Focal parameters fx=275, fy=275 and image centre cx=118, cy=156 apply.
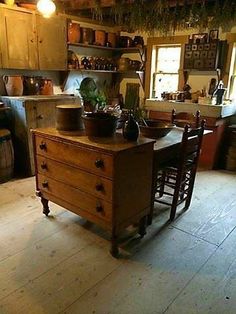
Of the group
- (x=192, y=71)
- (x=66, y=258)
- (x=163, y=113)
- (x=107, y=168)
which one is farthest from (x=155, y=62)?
(x=66, y=258)

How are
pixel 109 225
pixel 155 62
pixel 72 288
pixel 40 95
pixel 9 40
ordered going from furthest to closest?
pixel 155 62 < pixel 40 95 < pixel 9 40 < pixel 109 225 < pixel 72 288

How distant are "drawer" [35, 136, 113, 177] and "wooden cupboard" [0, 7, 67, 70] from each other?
1724mm

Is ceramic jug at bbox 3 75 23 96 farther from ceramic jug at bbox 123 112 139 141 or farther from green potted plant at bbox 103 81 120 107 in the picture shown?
ceramic jug at bbox 123 112 139 141

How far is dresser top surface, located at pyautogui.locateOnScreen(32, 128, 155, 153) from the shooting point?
191cm

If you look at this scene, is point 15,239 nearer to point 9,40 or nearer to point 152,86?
point 9,40

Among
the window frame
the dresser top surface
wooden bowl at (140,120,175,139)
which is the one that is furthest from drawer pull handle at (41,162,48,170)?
the window frame

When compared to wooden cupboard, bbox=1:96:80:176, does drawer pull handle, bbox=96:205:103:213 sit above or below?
below

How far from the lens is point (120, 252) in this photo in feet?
7.18

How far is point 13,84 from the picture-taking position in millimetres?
3664

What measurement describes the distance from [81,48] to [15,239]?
3476 mm

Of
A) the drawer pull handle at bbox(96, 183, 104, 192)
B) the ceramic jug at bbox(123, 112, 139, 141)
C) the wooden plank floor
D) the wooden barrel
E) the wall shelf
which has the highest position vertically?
the wall shelf

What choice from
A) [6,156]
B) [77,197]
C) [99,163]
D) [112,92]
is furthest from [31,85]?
[99,163]

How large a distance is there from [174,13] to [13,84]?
7.81ft

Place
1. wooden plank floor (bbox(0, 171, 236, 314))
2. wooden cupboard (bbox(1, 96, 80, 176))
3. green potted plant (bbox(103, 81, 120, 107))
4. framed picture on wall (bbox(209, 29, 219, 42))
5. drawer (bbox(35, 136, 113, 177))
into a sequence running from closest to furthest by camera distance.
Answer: wooden plank floor (bbox(0, 171, 236, 314)) → drawer (bbox(35, 136, 113, 177)) → wooden cupboard (bbox(1, 96, 80, 176)) → framed picture on wall (bbox(209, 29, 219, 42)) → green potted plant (bbox(103, 81, 120, 107))
